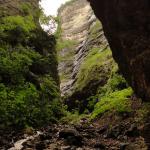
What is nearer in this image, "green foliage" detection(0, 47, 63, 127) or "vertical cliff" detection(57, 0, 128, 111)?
"green foliage" detection(0, 47, 63, 127)

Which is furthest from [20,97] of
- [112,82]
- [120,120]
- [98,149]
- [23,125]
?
[112,82]

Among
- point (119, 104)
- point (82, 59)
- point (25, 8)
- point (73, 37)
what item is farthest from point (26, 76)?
point (73, 37)

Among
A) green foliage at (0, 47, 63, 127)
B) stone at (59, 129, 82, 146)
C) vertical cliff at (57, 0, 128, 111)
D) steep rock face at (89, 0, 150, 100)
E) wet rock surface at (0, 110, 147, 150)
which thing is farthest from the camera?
vertical cliff at (57, 0, 128, 111)

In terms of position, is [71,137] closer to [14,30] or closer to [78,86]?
[14,30]

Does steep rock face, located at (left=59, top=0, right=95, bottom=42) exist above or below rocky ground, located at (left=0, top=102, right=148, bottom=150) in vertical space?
above

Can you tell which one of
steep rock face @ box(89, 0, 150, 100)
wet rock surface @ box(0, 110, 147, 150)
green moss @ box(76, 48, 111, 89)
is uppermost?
green moss @ box(76, 48, 111, 89)

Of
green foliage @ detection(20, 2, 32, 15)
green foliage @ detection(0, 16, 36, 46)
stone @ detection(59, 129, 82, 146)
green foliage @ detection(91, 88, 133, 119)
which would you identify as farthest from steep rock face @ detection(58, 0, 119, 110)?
stone @ detection(59, 129, 82, 146)

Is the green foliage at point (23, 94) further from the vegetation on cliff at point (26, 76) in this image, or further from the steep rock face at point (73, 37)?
the steep rock face at point (73, 37)

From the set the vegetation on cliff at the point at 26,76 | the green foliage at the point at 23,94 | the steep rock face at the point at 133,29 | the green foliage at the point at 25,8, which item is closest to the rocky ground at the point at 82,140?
the green foliage at the point at 23,94

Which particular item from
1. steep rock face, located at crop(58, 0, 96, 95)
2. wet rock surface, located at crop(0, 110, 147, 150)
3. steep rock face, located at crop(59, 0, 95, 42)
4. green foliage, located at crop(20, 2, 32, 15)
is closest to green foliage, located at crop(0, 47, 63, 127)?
wet rock surface, located at crop(0, 110, 147, 150)

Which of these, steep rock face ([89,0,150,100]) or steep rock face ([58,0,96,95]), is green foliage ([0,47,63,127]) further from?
steep rock face ([58,0,96,95])

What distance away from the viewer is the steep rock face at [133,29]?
11.7m

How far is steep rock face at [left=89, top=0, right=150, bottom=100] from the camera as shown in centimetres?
1172

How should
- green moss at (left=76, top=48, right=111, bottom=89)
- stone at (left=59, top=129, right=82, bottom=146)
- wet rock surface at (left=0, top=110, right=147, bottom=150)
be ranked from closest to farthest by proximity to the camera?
wet rock surface at (left=0, top=110, right=147, bottom=150), stone at (left=59, top=129, right=82, bottom=146), green moss at (left=76, top=48, right=111, bottom=89)
